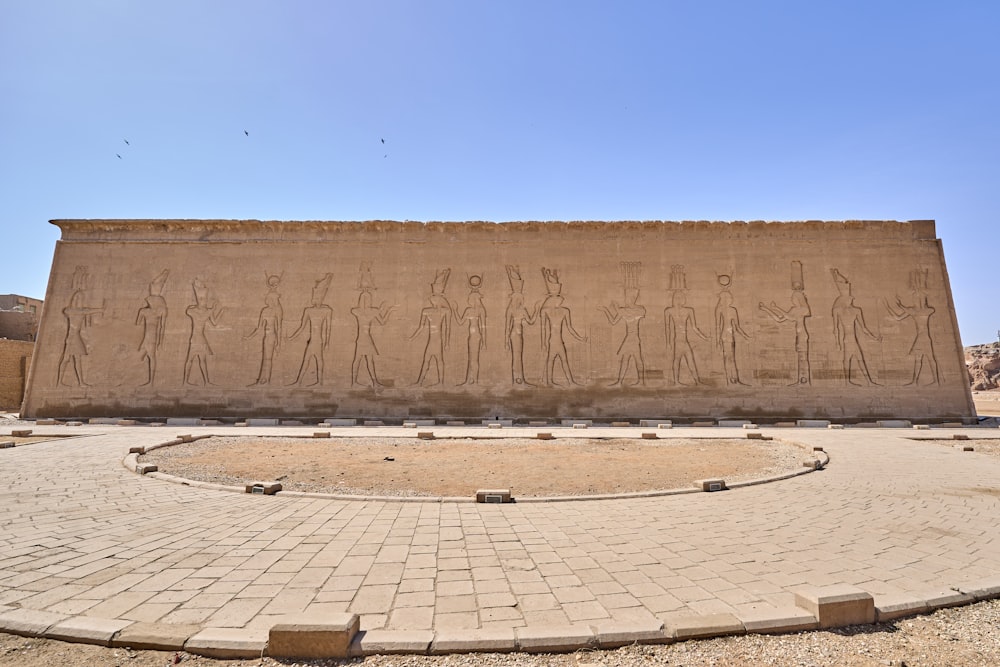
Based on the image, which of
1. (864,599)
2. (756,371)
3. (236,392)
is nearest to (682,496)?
(864,599)

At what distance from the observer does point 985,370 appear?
3294cm

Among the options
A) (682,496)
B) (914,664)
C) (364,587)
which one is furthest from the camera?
(682,496)

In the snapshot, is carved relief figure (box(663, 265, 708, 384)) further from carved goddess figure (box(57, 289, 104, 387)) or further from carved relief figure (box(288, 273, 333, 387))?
carved goddess figure (box(57, 289, 104, 387))

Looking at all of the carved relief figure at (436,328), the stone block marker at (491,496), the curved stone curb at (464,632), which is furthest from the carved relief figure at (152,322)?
the curved stone curb at (464,632)

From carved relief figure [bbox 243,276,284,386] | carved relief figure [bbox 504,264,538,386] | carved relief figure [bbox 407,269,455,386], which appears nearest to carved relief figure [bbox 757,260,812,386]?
carved relief figure [bbox 504,264,538,386]

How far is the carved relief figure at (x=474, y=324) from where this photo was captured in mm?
16125

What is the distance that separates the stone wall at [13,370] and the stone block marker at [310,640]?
2594 centimetres

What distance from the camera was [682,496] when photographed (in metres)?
5.41

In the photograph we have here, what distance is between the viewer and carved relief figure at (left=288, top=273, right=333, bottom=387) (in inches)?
640

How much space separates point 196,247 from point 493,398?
12.2 meters

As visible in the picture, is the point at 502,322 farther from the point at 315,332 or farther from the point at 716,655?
the point at 716,655

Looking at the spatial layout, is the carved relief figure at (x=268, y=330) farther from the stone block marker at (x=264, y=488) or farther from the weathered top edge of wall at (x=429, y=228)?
the stone block marker at (x=264, y=488)

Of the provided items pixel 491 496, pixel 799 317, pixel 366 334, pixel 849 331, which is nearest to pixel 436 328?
pixel 366 334

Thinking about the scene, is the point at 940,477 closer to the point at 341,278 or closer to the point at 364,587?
the point at 364,587
